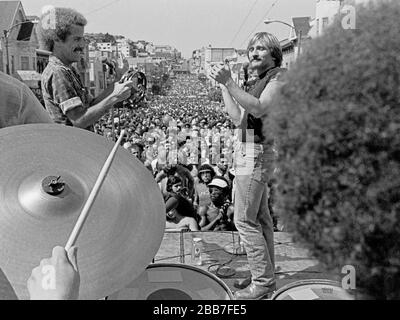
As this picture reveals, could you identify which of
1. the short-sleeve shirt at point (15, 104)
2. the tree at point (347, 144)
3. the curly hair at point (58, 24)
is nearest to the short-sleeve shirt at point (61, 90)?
the curly hair at point (58, 24)

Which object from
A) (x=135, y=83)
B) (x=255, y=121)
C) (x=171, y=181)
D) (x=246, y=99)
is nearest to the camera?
(x=246, y=99)

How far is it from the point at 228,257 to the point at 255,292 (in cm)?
82

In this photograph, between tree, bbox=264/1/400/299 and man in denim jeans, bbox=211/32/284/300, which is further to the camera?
man in denim jeans, bbox=211/32/284/300

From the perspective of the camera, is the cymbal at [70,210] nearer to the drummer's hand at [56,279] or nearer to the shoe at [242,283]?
the drummer's hand at [56,279]

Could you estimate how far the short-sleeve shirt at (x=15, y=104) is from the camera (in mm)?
1923

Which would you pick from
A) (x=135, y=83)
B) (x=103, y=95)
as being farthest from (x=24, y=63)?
(x=103, y=95)

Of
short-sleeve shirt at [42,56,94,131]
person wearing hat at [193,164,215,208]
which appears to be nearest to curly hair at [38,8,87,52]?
short-sleeve shirt at [42,56,94,131]

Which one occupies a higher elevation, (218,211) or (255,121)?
(255,121)

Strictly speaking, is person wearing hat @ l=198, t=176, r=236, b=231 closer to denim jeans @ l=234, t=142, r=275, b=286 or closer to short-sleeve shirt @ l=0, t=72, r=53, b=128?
denim jeans @ l=234, t=142, r=275, b=286

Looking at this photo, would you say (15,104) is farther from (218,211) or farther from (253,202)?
(218,211)

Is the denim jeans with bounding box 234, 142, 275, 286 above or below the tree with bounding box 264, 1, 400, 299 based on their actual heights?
below

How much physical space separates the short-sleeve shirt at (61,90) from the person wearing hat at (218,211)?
276 centimetres

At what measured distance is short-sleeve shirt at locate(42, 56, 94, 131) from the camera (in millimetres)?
2504

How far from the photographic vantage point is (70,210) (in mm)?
1416
